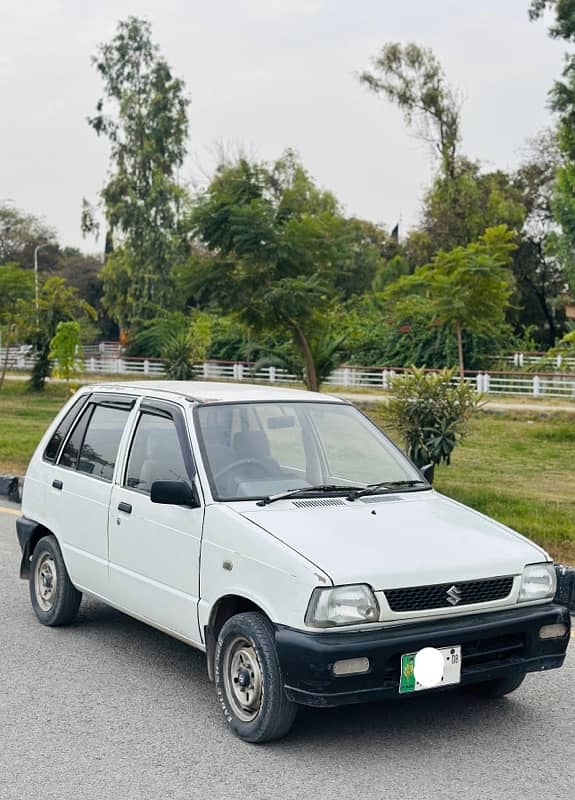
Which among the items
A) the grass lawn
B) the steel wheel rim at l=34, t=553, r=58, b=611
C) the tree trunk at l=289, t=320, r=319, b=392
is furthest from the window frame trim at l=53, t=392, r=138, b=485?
the tree trunk at l=289, t=320, r=319, b=392

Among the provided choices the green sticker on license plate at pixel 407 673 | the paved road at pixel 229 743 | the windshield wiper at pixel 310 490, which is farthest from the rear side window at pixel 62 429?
the green sticker on license plate at pixel 407 673

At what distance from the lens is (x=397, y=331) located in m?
43.6

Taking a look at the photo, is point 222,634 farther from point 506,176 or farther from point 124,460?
point 506,176

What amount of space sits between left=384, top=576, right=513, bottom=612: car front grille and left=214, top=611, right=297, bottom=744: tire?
0.60 meters

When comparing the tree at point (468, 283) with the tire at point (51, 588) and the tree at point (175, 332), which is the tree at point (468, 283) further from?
the tire at point (51, 588)

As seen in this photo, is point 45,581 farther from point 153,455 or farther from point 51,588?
point 153,455

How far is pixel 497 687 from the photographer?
5.33 m

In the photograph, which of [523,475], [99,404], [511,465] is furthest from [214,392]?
[511,465]

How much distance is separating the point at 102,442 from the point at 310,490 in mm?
1712

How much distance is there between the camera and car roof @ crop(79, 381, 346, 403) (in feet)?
19.4

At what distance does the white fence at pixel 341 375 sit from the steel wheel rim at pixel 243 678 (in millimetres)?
18257

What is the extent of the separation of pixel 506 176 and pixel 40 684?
4845cm

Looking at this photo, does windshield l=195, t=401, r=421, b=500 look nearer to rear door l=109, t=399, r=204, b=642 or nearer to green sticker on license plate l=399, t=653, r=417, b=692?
rear door l=109, t=399, r=204, b=642

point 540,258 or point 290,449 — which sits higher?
point 540,258
